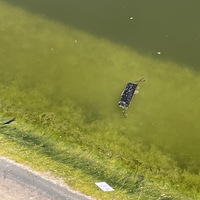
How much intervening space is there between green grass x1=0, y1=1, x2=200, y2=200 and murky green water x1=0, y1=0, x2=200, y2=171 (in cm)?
6

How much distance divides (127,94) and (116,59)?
9.93 ft

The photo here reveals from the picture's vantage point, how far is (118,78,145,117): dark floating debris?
19906 millimetres

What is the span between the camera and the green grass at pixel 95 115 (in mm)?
17000

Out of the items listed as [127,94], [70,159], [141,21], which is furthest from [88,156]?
[141,21]

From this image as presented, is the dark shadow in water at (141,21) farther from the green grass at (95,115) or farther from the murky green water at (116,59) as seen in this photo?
the green grass at (95,115)

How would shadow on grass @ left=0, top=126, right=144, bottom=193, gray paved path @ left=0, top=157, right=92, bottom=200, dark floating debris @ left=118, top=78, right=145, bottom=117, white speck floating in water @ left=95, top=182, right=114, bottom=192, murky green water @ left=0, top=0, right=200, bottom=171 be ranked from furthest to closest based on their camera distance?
dark floating debris @ left=118, top=78, right=145, bottom=117, murky green water @ left=0, top=0, right=200, bottom=171, shadow on grass @ left=0, top=126, right=144, bottom=193, white speck floating in water @ left=95, top=182, right=114, bottom=192, gray paved path @ left=0, top=157, right=92, bottom=200

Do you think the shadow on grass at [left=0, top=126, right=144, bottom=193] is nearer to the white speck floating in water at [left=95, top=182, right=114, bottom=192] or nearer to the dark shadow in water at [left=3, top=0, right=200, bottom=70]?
the white speck floating in water at [left=95, top=182, right=114, bottom=192]

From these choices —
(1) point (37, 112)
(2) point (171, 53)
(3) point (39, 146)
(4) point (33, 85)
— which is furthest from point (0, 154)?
(2) point (171, 53)

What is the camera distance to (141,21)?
24.5 metres

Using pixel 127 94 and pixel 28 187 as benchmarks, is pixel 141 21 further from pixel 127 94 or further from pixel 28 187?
pixel 28 187

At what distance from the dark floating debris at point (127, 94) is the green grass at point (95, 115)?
345 millimetres

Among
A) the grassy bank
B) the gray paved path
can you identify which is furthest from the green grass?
the gray paved path

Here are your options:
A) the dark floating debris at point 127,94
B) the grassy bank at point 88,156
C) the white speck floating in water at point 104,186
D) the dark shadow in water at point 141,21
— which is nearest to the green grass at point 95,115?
the grassy bank at point 88,156

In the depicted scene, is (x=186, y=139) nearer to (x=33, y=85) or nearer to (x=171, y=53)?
(x=171, y=53)
